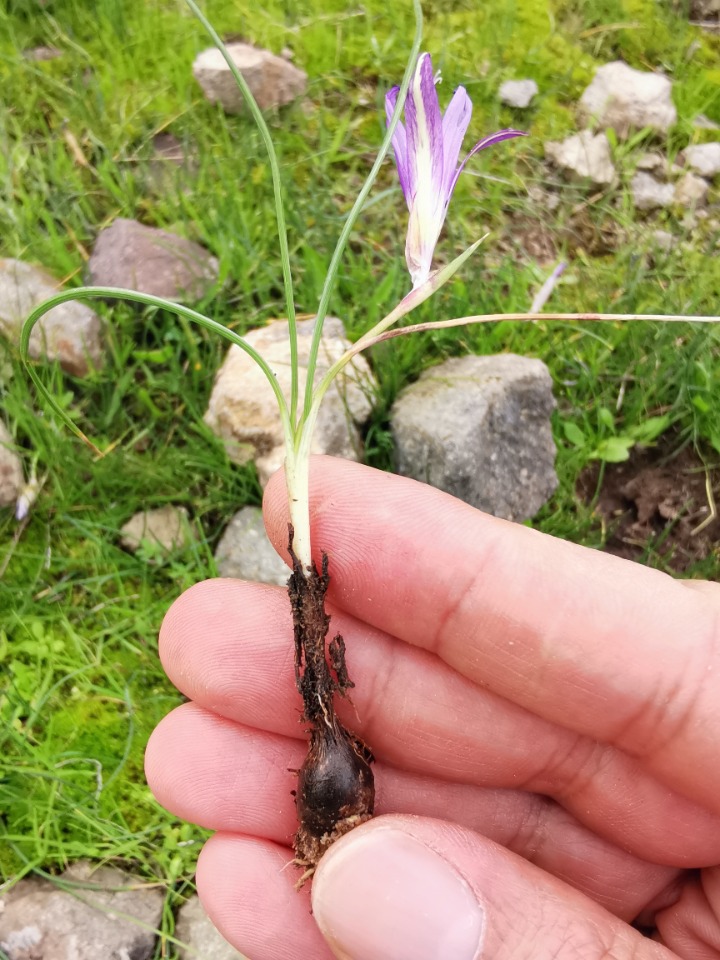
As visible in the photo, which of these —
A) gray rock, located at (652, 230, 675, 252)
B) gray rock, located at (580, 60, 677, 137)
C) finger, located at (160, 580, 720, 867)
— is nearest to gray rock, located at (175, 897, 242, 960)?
finger, located at (160, 580, 720, 867)

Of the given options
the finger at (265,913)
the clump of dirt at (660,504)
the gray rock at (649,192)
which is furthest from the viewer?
the gray rock at (649,192)

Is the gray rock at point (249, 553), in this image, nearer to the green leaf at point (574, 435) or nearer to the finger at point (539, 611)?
the finger at point (539, 611)

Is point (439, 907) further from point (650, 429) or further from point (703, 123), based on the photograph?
point (703, 123)

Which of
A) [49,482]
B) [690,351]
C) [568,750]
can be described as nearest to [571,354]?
[690,351]

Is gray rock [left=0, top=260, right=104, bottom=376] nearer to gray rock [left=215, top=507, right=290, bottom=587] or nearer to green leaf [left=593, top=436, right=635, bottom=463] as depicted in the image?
gray rock [left=215, top=507, right=290, bottom=587]

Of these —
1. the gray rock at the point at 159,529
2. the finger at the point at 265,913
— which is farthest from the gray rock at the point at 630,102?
the finger at the point at 265,913

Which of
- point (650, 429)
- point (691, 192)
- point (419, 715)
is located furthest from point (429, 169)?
point (691, 192)
